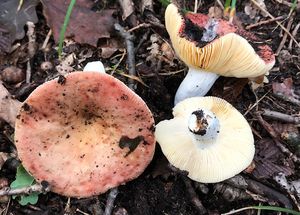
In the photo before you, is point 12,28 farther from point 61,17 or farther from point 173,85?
point 173,85

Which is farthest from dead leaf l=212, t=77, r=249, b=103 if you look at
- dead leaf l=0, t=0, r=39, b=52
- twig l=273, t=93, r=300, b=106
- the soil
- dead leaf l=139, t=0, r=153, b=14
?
dead leaf l=0, t=0, r=39, b=52

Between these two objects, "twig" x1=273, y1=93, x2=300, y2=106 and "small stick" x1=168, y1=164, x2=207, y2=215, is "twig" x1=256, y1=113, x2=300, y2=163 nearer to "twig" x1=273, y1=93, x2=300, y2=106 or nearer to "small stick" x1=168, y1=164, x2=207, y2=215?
"twig" x1=273, y1=93, x2=300, y2=106

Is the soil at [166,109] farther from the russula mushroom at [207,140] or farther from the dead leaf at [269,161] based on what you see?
the russula mushroom at [207,140]

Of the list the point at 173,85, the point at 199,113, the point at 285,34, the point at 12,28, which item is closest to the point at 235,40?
the point at 199,113

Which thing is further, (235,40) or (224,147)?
(224,147)

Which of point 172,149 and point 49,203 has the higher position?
point 172,149

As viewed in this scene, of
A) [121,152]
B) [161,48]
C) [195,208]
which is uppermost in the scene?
[161,48]

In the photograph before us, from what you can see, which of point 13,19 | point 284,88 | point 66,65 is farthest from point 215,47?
point 13,19

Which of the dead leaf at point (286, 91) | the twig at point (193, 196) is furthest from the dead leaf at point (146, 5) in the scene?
the twig at point (193, 196)
